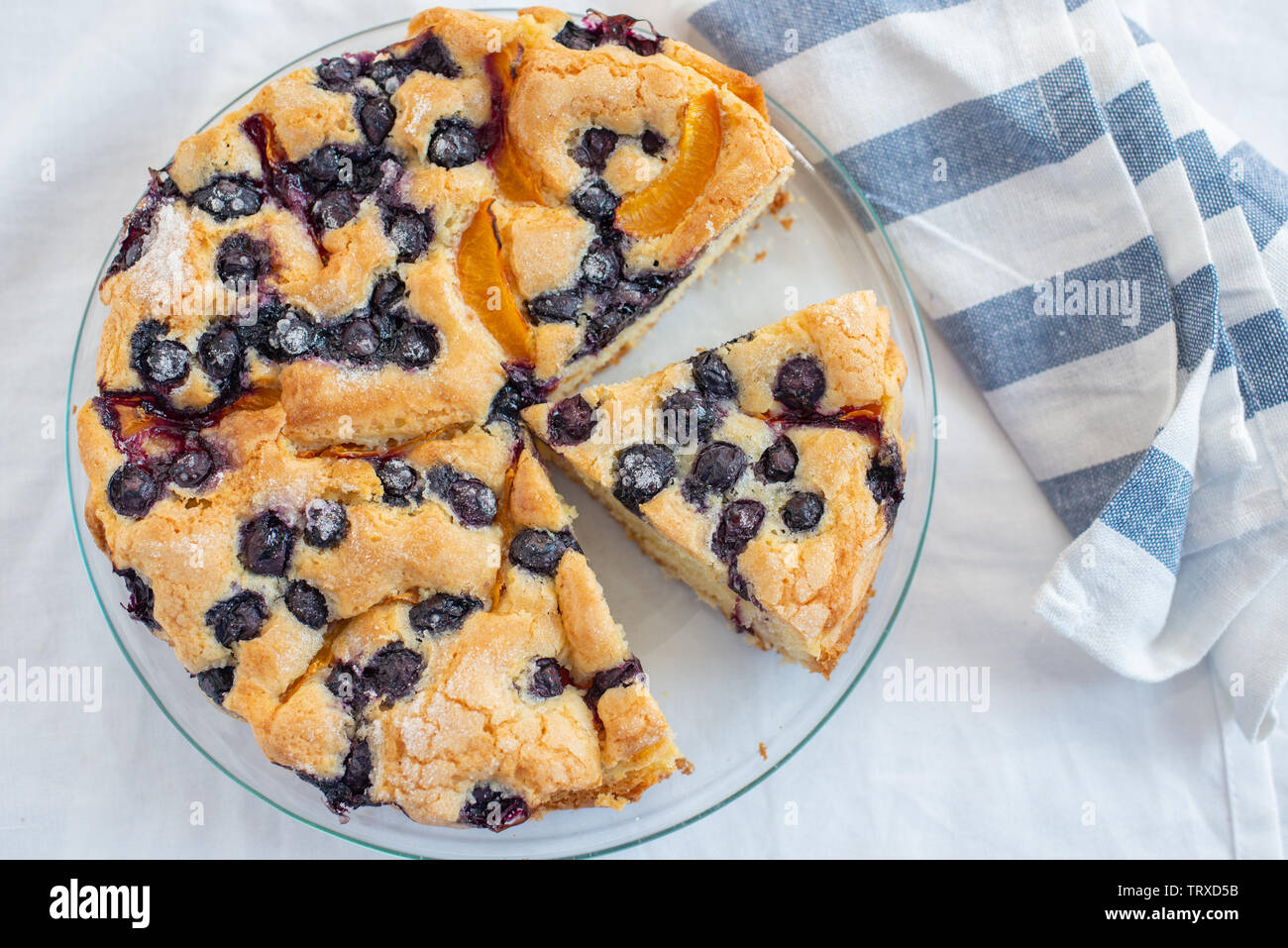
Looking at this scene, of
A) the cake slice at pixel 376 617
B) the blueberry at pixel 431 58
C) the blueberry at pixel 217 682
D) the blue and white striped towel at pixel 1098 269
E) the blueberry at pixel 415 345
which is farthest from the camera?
the blue and white striped towel at pixel 1098 269

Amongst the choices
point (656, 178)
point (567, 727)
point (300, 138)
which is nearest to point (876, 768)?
point (567, 727)

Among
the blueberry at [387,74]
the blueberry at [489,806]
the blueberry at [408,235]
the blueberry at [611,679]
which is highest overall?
the blueberry at [387,74]

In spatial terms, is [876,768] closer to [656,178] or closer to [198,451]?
[656,178]

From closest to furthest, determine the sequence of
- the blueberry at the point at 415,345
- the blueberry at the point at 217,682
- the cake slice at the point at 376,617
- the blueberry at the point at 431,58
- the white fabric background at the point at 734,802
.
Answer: the cake slice at the point at 376,617, the blueberry at the point at 217,682, the blueberry at the point at 415,345, the blueberry at the point at 431,58, the white fabric background at the point at 734,802

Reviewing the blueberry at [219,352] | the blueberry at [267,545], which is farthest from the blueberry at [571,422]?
the blueberry at [219,352]

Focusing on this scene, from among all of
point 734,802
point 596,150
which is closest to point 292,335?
point 596,150

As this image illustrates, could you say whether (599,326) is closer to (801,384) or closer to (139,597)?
(801,384)

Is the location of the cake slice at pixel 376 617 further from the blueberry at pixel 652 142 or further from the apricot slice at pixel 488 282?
the blueberry at pixel 652 142
